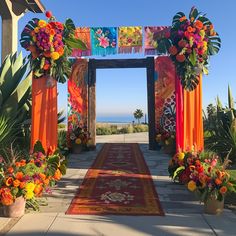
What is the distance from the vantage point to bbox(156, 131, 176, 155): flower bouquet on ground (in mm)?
12477

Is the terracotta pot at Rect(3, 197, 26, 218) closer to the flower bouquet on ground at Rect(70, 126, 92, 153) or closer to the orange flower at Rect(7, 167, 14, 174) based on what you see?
the orange flower at Rect(7, 167, 14, 174)

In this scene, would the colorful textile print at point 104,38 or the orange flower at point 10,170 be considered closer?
the orange flower at point 10,170

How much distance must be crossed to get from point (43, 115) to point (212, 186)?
4074 millimetres

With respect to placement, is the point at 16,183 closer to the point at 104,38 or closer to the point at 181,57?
the point at 181,57

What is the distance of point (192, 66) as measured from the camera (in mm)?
8375

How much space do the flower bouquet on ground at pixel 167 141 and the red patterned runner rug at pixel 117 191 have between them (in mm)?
1954

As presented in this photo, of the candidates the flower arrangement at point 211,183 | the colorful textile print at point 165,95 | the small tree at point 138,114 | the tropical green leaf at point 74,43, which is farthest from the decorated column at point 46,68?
the small tree at point 138,114

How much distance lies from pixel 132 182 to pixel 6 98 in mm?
3747

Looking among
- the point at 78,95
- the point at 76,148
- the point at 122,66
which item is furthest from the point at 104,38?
the point at 76,148

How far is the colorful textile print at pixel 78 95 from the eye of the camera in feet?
43.5

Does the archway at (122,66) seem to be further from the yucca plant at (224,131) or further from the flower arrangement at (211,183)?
the flower arrangement at (211,183)

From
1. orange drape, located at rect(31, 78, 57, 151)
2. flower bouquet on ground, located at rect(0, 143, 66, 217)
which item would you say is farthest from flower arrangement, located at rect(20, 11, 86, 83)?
flower bouquet on ground, located at rect(0, 143, 66, 217)

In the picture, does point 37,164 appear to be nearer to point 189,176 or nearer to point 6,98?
point 189,176

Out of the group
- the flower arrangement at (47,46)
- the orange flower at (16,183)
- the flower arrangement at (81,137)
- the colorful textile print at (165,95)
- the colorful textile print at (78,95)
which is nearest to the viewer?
the orange flower at (16,183)
